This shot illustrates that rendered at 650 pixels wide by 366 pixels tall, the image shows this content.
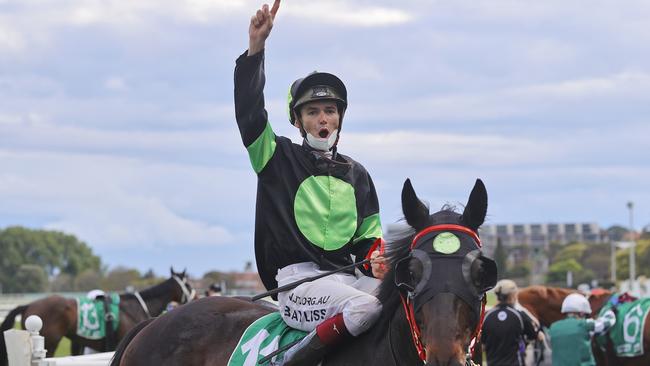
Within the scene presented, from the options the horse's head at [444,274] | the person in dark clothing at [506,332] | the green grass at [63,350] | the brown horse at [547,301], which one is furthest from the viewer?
the green grass at [63,350]

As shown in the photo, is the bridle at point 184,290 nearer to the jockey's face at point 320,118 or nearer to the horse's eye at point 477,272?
the jockey's face at point 320,118

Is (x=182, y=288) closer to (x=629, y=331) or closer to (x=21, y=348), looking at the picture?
(x=629, y=331)

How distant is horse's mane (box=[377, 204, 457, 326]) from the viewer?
4.56 meters

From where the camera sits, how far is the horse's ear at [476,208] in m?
4.39

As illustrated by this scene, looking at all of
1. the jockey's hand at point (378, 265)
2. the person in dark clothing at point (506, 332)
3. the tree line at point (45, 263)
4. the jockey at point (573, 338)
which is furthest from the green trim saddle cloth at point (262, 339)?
the tree line at point (45, 263)

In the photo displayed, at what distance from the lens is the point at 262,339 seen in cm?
542

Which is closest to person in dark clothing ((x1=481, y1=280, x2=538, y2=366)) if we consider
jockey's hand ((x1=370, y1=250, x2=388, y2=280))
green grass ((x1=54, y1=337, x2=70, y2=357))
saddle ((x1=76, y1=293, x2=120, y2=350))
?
jockey's hand ((x1=370, y1=250, x2=388, y2=280))

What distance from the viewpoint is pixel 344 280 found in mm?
5348

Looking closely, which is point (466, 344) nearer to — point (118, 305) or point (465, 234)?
point (465, 234)

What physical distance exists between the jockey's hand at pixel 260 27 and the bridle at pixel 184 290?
1553 cm

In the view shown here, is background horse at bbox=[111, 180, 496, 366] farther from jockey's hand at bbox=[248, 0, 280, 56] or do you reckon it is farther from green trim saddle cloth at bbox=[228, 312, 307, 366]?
jockey's hand at bbox=[248, 0, 280, 56]

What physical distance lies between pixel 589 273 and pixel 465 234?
285ft

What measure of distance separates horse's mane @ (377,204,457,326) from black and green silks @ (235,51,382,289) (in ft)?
2.03

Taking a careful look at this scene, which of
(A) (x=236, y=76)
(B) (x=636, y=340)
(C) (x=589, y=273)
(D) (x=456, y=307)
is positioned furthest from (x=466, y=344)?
(C) (x=589, y=273)
